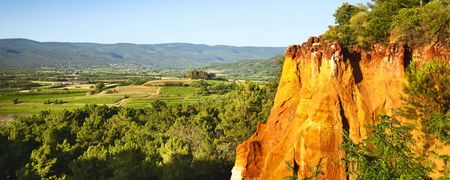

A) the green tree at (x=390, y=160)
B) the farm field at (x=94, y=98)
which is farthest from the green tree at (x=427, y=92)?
the farm field at (x=94, y=98)

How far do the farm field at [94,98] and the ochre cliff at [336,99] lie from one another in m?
107

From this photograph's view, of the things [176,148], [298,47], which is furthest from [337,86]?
[176,148]

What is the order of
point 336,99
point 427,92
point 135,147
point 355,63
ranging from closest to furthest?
1. point 427,92
2. point 336,99
3. point 355,63
4. point 135,147

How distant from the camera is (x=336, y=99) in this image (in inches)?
747

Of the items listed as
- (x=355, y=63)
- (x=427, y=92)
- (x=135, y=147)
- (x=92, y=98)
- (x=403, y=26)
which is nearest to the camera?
(x=427, y=92)

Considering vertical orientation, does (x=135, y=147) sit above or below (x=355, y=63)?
below

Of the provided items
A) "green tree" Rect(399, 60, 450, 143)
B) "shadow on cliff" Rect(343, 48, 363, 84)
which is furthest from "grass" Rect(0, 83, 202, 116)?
"green tree" Rect(399, 60, 450, 143)

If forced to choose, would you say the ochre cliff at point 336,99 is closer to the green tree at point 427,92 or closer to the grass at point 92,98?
the green tree at point 427,92

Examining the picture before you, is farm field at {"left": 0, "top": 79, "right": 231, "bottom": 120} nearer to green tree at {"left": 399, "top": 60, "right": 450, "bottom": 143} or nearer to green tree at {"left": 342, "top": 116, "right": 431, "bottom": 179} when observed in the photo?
green tree at {"left": 399, "top": 60, "right": 450, "bottom": 143}

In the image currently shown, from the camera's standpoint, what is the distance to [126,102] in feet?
449

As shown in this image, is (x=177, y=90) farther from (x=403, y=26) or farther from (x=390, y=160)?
(x=390, y=160)

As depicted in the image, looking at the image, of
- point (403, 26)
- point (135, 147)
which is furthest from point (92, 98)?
point (403, 26)

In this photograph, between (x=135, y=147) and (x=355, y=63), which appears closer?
(x=355, y=63)

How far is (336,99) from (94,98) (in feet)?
466
